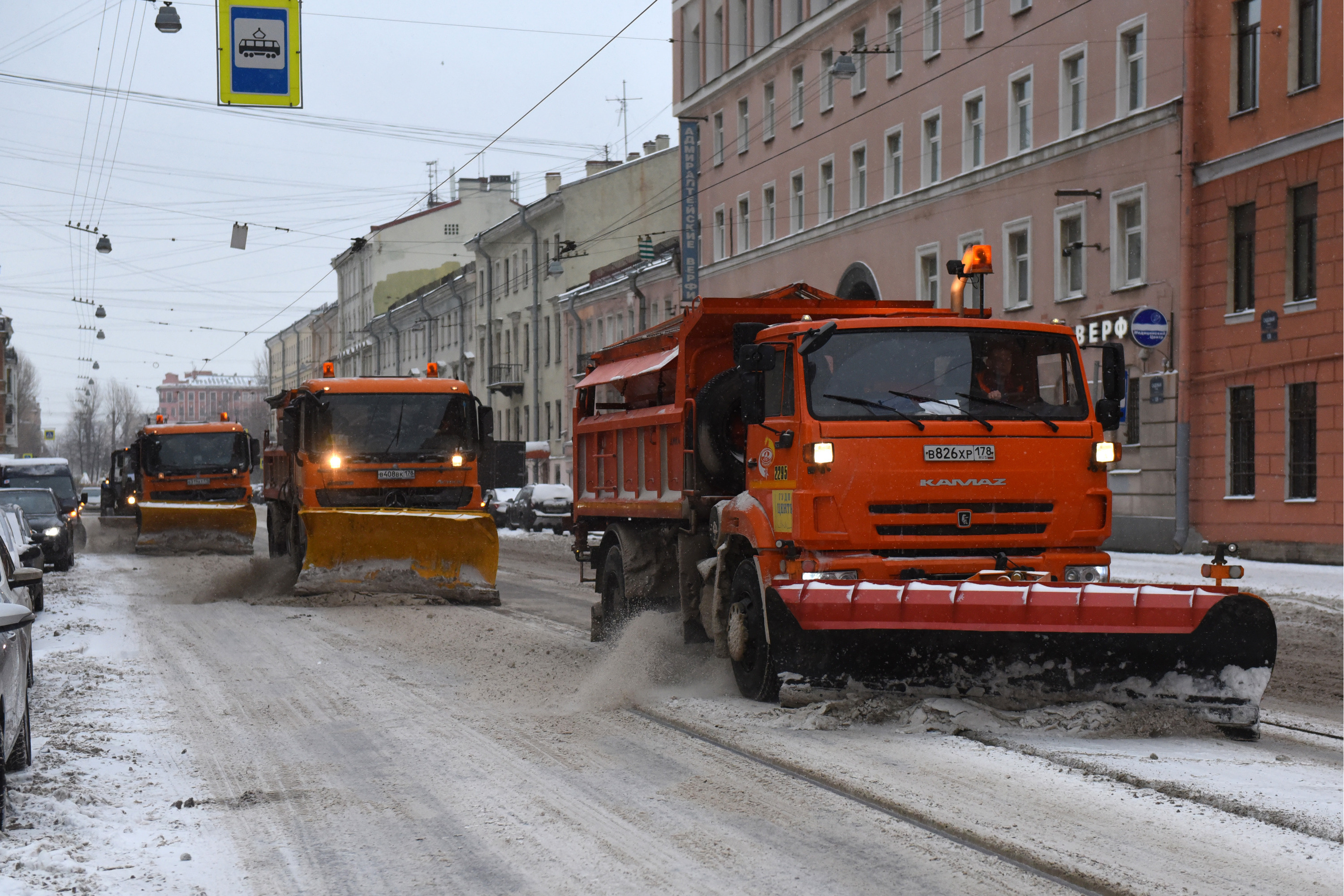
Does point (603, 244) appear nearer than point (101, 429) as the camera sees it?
Yes

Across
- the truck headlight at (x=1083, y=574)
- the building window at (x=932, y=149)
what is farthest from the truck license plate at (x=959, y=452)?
the building window at (x=932, y=149)

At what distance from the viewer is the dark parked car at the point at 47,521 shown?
24.0m

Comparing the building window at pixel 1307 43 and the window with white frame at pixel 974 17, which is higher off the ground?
the window with white frame at pixel 974 17

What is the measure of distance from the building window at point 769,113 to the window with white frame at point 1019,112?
13.3 metres

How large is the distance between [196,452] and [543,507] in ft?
45.6

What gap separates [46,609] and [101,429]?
12248cm

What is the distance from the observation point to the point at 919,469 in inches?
336

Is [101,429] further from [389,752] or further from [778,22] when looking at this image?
[389,752]

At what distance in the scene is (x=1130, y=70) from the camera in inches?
1129

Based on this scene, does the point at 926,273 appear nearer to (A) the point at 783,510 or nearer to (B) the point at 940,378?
(B) the point at 940,378

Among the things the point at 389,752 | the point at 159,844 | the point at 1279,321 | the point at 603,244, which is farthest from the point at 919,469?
the point at 603,244

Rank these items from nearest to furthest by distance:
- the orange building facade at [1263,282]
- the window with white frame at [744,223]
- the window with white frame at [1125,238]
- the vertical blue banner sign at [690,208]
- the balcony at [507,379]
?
the orange building facade at [1263,282] < the window with white frame at [1125,238] < the window with white frame at [744,223] < the vertical blue banner sign at [690,208] < the balcony at [507,379]

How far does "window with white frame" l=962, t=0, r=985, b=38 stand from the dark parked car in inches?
834

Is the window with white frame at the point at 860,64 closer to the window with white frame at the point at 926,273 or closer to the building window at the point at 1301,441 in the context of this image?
the window with white frame at the point at 926,273
